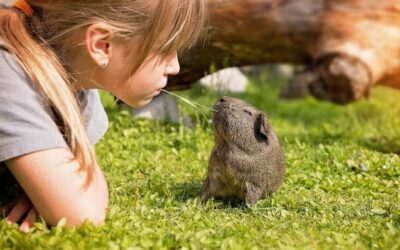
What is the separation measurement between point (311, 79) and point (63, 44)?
4036 mm

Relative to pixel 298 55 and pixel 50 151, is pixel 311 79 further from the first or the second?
pixel 50 151

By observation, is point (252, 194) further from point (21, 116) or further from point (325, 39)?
point (325, 39)

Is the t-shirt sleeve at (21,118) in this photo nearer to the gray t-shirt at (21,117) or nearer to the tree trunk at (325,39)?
the gray t-shirt at (21,117)

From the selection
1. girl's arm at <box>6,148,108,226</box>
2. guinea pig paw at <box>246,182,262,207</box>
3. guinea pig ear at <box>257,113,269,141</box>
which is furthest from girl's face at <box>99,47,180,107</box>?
guinea pig paw at <box>246,182,262,207</box>

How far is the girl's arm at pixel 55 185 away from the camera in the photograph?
10.5ft

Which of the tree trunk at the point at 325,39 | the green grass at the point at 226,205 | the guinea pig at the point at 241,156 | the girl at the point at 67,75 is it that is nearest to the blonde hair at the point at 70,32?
the girl at the point at 67,75

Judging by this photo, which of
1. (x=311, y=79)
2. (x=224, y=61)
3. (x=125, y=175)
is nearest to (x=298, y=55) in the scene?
(x=311, y=79)

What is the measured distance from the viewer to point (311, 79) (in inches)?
277

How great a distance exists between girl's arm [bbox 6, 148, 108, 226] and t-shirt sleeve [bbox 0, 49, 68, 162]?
0.05m

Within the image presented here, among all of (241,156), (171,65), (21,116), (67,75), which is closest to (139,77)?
(171,65)

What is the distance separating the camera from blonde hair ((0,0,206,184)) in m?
3.34

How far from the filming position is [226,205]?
3973mm

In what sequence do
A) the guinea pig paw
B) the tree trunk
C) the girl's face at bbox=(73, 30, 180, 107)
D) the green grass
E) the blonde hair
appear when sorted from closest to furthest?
1. the green grass
2. the blonde hair
3. the girl's face at bbox=(73, 30, 180, 107)
4. the guinea pig paw
5. the tree trunk

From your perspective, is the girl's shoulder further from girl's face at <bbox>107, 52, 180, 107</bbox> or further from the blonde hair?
girl's face at <bbox>107, 52, 180, 107</bbox>
